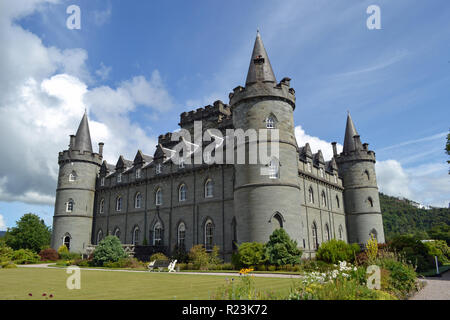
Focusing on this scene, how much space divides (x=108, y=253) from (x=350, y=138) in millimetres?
31275

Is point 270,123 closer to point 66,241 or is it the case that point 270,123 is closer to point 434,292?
point 434,292

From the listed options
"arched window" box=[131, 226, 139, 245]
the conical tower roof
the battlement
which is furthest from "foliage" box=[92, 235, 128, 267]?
the conical tower roof

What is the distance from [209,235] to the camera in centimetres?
2947

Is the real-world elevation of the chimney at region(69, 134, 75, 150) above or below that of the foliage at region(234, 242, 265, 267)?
above

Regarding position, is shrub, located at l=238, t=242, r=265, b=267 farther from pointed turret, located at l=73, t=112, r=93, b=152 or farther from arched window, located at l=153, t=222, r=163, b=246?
pointed turret, located at l=73, t=112, r=93, b=152

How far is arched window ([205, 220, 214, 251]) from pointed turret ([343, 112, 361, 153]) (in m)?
21.3

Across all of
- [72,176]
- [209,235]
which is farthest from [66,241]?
[209,235]

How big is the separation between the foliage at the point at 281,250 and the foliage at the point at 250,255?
51 cm

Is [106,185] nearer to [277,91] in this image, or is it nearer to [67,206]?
[67,206]

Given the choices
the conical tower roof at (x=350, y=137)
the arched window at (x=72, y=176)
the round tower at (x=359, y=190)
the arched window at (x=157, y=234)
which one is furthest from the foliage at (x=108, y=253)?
the conical tower roof at (x=350, y=137)

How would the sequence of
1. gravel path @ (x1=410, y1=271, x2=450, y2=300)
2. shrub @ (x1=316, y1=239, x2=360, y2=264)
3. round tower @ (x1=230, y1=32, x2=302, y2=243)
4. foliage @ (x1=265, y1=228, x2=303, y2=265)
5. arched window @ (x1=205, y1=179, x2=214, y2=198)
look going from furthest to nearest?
arched window @ (x1=205, y1=179, x2=214, y2=198) < round tower @ (x1=230, y1=32, x2=302, y2=243) < foliage @ (x1=265, y1=228, x2=303, y2=265) < shrub @ (x1=316, y1=239, x2=360, y2=264) < gravel path @ (x1=410, y1=271, x2=450, y2=300)

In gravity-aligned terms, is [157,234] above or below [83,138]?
below

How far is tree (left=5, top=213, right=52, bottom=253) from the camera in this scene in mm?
38750
